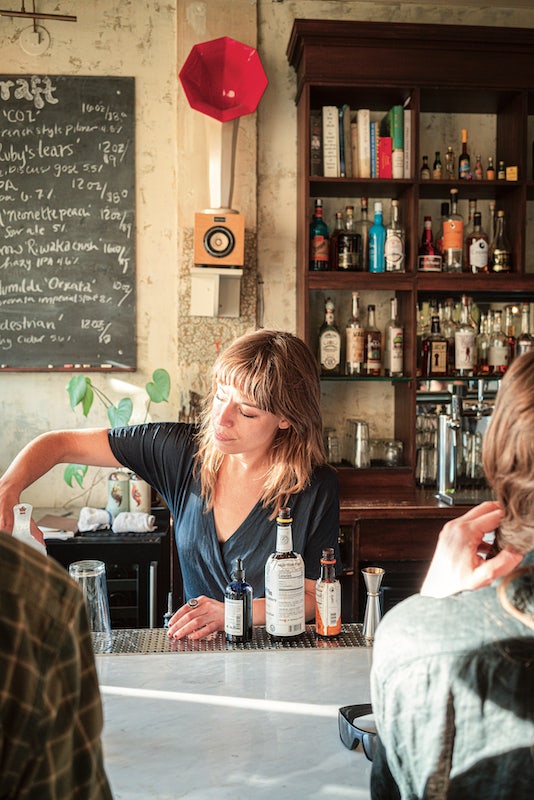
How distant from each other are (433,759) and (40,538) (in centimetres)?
98

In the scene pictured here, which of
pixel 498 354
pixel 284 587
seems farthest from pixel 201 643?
pixel 498 354

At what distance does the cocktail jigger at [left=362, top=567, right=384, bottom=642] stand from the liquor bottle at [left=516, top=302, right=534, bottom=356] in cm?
221

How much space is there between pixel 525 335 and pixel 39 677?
3289mm

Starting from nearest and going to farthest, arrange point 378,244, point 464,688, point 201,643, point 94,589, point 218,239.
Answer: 1. point 464,688
2. point 94,589
3. point 201,643
4. point 218,239
5. point 378,244

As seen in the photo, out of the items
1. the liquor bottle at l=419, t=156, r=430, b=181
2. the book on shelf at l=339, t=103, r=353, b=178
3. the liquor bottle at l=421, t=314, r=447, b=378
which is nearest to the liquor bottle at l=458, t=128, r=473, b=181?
the liquor bottle at l=419, t=156, r=430, b=181

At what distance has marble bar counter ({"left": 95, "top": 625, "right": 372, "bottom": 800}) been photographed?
3.42 feet

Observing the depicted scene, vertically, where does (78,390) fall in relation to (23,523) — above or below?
above

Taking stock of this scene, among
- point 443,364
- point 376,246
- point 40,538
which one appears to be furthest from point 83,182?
point 40,538

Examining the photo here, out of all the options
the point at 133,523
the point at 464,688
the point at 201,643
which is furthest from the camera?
the point at 133,523

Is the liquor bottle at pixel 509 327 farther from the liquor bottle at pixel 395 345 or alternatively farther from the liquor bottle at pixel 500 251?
the liquor bottle at pixel 395 345

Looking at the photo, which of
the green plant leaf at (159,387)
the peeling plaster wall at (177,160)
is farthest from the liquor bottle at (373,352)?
the green plant leaf at (159,387)

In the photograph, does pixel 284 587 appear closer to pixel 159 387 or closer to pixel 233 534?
pixel 233 534

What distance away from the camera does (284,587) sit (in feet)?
4.97

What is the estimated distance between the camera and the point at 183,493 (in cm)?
206
